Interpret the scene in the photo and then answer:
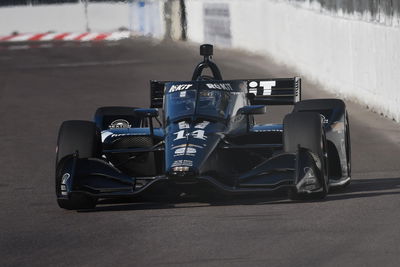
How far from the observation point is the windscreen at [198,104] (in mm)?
11930

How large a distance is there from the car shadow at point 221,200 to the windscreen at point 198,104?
762 millimetres

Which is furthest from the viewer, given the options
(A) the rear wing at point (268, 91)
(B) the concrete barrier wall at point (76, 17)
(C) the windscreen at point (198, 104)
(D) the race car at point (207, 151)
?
(B) the concrete barrier wall at point (76, 17)

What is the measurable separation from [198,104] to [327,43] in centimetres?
1180

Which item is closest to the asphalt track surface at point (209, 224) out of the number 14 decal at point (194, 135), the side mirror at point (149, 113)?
the number 14 decal at point (194, 135)

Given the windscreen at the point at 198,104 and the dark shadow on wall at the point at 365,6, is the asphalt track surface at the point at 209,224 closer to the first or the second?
the windscreen at the point at 198,104

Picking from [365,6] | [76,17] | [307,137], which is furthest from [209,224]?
[76,17]

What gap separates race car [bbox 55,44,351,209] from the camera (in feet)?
36.3

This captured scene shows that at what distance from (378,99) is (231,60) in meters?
13.0

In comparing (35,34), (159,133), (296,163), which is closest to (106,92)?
(159,133)

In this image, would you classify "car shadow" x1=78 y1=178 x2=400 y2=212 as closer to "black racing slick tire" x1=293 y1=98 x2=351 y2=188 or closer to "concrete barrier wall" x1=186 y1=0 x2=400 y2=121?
"black racing slick tire" x1=293 y1=98 x2=351 y2=188

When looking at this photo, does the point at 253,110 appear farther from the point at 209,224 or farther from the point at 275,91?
the point at 209,224

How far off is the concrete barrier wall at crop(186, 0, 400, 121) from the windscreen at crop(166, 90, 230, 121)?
20.4 feet

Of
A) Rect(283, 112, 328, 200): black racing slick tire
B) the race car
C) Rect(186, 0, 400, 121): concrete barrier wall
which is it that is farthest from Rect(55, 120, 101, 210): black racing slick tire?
Rect(186, 0, 400, 121): concrete barrier wall

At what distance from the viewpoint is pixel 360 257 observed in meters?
8.60
